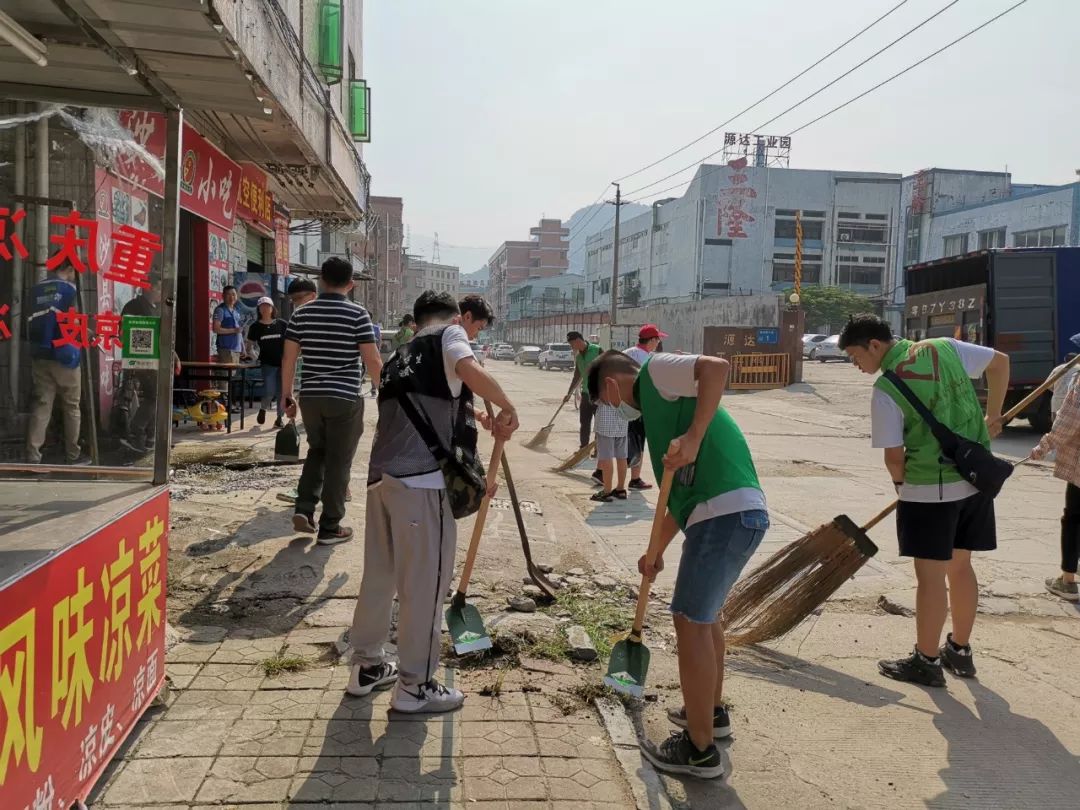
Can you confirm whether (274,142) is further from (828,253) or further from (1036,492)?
(828,253)

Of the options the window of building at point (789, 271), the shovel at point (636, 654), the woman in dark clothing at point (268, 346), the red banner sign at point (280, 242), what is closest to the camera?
the shovel at point (636, 654)

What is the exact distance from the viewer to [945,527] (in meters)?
3.36

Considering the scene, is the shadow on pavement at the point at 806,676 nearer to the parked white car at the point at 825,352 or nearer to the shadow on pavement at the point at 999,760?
the shadow on pavement at the point at 999,760

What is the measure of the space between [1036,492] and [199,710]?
822 cm

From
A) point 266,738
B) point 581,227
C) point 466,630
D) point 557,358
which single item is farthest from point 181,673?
point 581,227

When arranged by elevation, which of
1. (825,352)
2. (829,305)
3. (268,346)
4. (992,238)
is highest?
(992,238)

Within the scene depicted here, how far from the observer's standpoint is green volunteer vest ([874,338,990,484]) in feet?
11.0

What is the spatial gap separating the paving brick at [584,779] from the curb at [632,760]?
1.7 inches

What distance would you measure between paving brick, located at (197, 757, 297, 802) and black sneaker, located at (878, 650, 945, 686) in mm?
2617

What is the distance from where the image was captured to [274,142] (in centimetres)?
979

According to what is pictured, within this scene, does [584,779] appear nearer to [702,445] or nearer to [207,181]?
[702,445]

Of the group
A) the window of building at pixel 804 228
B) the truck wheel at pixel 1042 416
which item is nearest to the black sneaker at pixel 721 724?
the truck wheel at pixel 1042 416

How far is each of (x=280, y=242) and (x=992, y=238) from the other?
42273mm

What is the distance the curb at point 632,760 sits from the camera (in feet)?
8.32
